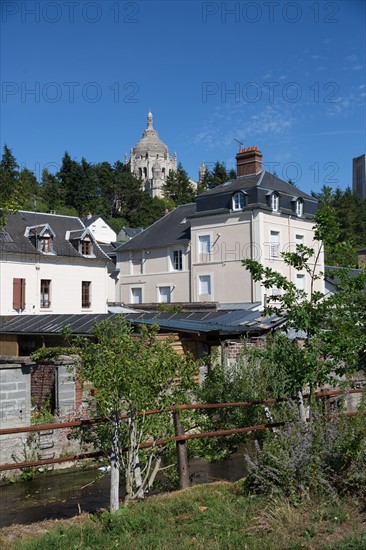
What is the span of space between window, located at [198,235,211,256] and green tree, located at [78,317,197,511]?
29888 millimetres

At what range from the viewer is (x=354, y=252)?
28.6ft

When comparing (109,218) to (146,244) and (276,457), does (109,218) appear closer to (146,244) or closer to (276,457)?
(146,244)

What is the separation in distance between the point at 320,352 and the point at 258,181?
92.0 feet

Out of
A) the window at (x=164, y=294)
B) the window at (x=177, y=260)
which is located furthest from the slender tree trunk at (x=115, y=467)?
the window at (x=164, y=294)

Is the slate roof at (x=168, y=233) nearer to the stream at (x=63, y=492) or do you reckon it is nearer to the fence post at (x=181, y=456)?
the stream at (x=63, y=492)

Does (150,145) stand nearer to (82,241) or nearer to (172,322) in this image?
(82,241)

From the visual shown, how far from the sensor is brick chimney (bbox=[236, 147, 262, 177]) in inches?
1435

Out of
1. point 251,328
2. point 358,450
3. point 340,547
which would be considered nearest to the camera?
point 340,547

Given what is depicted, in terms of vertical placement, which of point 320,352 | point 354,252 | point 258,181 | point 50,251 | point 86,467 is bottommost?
point 86,467

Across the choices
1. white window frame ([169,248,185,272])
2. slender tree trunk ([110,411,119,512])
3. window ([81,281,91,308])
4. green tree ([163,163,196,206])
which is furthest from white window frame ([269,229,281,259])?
green tree ([163,163,196,206])

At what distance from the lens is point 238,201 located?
35719 mm

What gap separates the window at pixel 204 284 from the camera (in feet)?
121

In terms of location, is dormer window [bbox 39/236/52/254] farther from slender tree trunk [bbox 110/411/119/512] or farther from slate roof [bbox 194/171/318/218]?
slender tree trunk [bbox 110/411/119/512]

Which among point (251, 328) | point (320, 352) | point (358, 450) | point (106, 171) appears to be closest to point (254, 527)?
point (358, 450)
